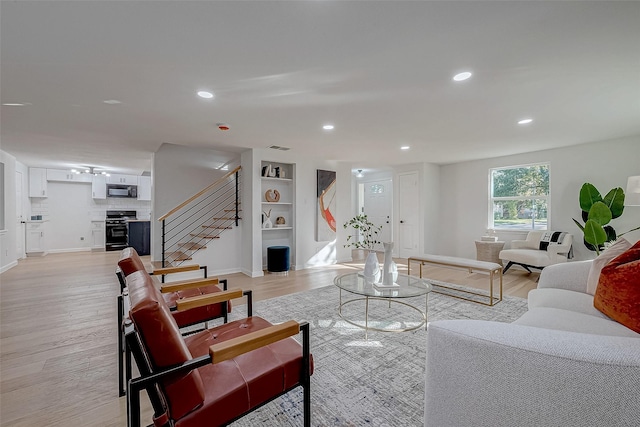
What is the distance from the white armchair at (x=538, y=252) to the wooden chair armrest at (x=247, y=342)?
15.6 feet

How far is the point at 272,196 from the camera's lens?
5410 mm

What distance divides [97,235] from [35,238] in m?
1.26

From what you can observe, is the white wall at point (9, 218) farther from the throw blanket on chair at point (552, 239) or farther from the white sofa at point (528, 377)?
the throw blanket on chair at point (552, 239)

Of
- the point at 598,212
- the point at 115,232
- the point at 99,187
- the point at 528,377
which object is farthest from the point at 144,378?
the point at 99,187

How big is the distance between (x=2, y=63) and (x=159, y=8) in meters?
1.59

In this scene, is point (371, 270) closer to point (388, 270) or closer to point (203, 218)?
point (388, 270)

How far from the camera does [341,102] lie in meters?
2.80

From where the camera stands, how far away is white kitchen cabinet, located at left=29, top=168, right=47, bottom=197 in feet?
23.2

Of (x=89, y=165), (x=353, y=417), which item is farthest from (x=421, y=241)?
(x=89, y=165)

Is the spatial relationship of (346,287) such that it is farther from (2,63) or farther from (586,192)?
(586,192)

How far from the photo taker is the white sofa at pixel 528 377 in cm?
73

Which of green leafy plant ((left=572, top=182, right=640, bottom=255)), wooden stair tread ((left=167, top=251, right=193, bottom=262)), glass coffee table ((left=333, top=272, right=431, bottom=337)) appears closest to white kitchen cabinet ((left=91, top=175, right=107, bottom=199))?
wooden stair tread ((left=167, top=251, right=193, bottom=262))

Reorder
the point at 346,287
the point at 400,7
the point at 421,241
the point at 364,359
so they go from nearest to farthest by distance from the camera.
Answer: the point at 400,7
the point at 364,359
the point at 346,287
the point at 421,241

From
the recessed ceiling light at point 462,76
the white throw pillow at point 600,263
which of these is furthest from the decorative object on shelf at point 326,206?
the white throw pillow at point 600,263
